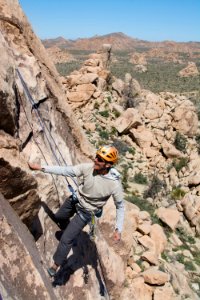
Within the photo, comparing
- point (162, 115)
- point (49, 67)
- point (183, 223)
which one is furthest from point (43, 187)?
point (162, 115)

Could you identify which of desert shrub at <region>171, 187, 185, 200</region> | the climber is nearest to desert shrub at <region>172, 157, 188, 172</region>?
desert shrub at <region>171, 187, 185, 200</region>

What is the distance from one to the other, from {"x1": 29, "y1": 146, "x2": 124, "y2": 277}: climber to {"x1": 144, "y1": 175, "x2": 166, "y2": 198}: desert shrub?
445 inches

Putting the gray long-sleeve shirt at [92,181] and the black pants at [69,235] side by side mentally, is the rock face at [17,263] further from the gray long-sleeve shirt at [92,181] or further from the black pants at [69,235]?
the gray long-sleeve shirt at [92,181]

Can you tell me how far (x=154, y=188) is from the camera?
16.9 meters

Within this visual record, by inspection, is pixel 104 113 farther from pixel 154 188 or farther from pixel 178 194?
pixel 178 194

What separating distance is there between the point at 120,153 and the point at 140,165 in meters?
1.34

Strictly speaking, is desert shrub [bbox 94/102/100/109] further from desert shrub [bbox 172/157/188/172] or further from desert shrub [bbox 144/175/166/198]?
desert shrub [bbox 144/175/166/198]

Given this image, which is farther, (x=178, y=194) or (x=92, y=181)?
(x=178, y=194)

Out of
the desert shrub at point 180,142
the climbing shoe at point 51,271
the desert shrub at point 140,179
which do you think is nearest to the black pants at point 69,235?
the climbing shoe at point 51,271

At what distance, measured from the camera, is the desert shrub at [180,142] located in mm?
22391

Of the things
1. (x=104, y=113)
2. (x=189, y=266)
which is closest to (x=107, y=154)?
(x=189, y=266)

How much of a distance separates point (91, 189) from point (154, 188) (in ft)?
39.9

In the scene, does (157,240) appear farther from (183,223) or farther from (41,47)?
(41,47)

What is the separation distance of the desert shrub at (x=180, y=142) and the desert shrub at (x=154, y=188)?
532 cm
